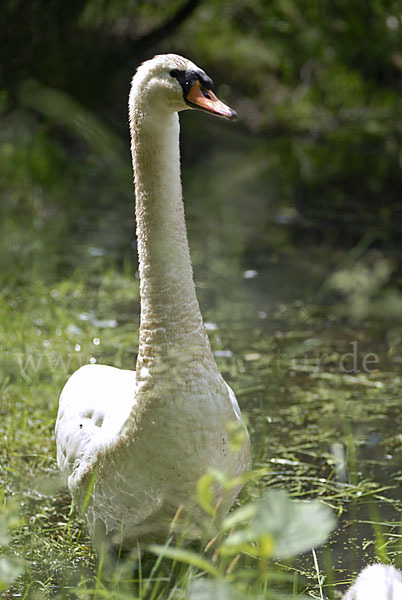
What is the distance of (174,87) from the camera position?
2400 mm

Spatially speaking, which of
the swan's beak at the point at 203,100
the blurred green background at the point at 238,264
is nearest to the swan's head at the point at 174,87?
the swan's beak at the point at 203,100

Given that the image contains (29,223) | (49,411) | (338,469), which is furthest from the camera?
(29,223)

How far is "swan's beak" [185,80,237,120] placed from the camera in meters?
2.35

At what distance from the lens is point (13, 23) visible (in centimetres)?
525

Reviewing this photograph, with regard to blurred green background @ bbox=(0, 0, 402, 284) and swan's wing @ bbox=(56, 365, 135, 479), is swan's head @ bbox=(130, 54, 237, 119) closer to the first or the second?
blurred green background @ bbox=(0, 0, 402, 284)

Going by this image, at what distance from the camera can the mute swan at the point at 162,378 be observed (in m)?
2.38

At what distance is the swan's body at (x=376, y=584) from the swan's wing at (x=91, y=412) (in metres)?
0.78

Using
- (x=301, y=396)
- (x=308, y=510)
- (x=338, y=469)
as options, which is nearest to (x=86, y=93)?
(x=301, y=396)

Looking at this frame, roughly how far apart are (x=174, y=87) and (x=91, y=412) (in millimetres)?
1102

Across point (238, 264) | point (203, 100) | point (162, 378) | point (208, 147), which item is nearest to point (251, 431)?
point (162, 378)

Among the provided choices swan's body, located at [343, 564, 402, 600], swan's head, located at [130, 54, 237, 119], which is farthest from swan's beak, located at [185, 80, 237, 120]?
swan's body, located at [343, 564, 402, 600]

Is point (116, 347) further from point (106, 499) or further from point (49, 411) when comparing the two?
point (106, 499)

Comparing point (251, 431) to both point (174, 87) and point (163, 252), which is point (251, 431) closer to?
point (163, 252)

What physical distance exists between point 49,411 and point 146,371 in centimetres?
140
